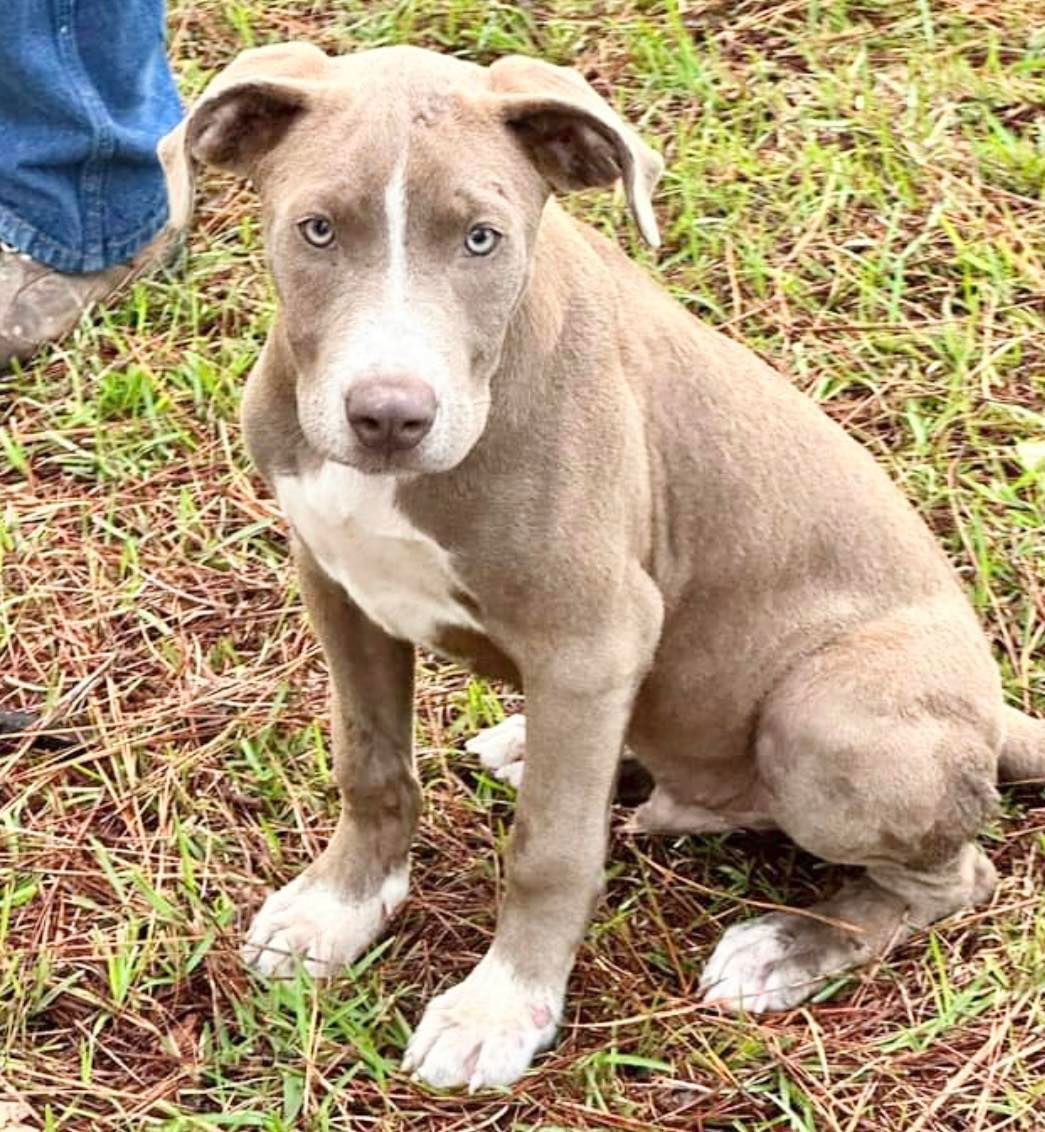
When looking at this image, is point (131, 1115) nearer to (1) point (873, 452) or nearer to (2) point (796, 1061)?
(2) point (796, 1061)

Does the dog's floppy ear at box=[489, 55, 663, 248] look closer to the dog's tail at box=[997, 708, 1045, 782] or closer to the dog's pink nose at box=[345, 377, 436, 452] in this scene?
the dog's pink nose at box=[345, 377, 436, 452]

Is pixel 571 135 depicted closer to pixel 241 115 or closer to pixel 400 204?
pixel 400 204

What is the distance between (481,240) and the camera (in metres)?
3.04

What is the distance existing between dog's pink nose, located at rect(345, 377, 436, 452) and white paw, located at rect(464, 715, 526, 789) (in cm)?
141

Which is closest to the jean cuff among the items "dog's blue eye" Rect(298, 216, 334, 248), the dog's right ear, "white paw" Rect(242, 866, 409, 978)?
"white paw" Rect(242, 866, 409, 978)

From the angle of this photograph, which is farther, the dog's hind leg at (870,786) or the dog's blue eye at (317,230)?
the dog's hind leg at (870,786)

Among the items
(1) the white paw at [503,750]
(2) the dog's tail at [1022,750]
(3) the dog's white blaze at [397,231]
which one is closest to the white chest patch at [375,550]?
(3) the dog's white blaze at [397,231]

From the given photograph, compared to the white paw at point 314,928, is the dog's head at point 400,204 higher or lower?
higher

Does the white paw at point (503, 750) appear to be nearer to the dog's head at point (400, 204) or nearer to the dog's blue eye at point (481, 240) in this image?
the dog's head at point (400, 204)

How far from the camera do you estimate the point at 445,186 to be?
2.97m

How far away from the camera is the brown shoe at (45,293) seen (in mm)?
5320

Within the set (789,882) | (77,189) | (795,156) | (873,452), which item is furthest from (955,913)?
(77,189)

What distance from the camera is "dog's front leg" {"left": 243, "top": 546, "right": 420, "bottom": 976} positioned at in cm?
383

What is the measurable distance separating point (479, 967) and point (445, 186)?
149 cm
